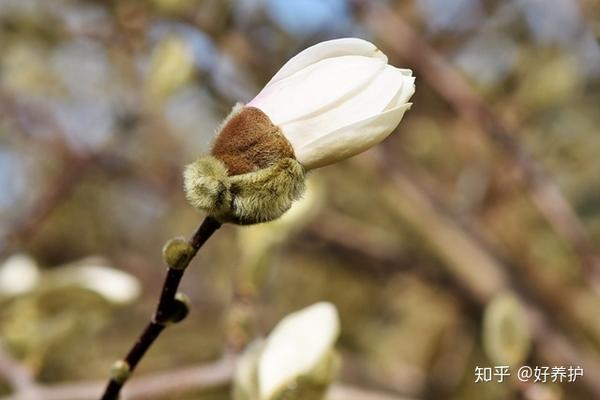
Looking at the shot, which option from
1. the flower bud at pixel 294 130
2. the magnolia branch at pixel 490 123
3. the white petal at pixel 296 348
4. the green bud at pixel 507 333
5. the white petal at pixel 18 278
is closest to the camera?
the flower bud at pixel 294 130

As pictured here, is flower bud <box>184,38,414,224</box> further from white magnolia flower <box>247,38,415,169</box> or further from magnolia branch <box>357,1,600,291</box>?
magnolia branch <box>357,1,600,291</box>

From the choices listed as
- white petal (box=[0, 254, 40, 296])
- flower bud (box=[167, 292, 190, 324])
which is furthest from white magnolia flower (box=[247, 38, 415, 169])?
white petal (box=[0, 254, 40, 296])

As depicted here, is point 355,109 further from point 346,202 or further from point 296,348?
point 346,202

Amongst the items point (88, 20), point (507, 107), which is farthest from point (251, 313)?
point (88, 20)

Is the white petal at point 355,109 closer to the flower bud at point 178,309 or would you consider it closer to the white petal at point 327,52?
the white petal at point 327,52

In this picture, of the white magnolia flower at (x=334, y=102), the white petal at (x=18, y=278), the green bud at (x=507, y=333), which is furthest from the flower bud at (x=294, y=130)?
the white petal at (x=18, y=278)

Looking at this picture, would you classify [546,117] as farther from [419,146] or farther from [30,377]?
[30,377]
